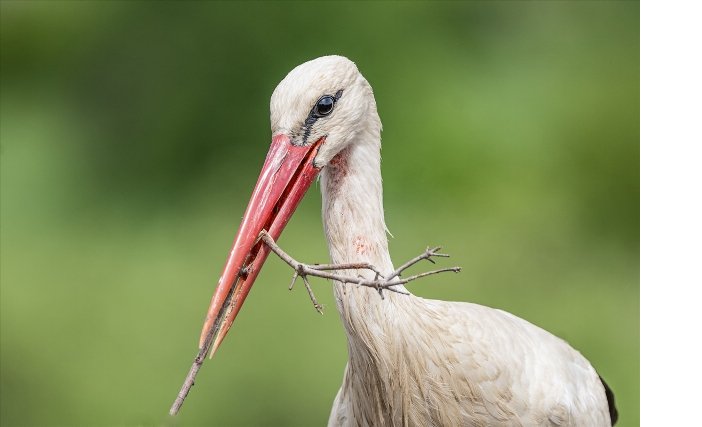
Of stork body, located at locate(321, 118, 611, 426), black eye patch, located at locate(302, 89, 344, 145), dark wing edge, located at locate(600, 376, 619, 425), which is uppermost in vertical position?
black eye patch, located at locate(302, 89, 344, 145)

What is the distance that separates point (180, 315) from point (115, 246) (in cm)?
54

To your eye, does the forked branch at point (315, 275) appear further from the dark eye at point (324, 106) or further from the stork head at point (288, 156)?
the dark eye at point (324, 106)

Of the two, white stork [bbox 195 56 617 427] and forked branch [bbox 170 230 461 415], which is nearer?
forked branch [bbox 170 230 461 415]

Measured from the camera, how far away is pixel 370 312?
1493 mm

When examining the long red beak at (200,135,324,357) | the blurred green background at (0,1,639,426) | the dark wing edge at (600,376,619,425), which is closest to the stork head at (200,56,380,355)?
Answer: the long red beak at (200,135,324,357)

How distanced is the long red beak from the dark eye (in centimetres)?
4

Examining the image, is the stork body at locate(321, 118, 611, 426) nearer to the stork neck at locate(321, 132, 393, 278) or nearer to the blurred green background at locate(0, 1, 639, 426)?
the stork neck at locate(321, 132, 393, 278)

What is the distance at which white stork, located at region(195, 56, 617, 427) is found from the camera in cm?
142

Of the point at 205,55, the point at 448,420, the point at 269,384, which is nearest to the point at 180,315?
the point at 269,384

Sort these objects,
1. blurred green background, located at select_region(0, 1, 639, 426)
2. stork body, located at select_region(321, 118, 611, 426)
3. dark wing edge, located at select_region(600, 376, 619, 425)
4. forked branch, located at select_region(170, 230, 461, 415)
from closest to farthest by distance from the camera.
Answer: forked branch, located at select_region(170, 230, 461, 415) → stork body, located at select_region(321, 118, 611, 426) → dark wing edge, located at select_region(600, 376, 619, 425) → blurred green background, located at select_region(0, 1, 639, 426)

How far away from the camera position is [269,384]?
3.19m

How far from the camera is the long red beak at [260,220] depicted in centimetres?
138
